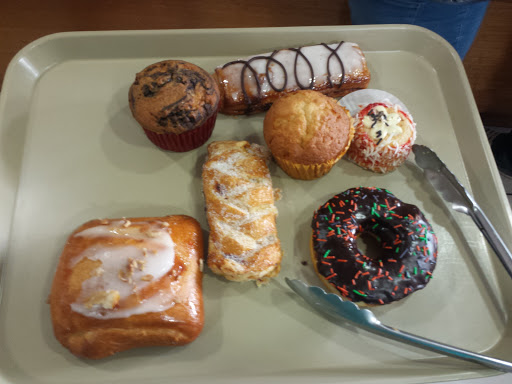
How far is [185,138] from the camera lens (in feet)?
5.71

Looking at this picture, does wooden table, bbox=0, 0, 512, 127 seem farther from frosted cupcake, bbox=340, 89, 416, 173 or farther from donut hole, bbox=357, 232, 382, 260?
donut hole, bbox=357, 232, 382, 260

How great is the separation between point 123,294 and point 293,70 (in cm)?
129

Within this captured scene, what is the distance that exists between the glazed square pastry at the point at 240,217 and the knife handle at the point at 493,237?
89 cm

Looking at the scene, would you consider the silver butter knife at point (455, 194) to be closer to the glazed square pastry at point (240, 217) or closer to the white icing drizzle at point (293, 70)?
the white icing drizzle at point (293, 70)

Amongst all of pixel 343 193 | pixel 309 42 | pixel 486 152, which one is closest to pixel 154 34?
pixel 309 42

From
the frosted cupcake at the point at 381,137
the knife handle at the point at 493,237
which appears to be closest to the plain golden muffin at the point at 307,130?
the frosted cupcake at the point at 381,137

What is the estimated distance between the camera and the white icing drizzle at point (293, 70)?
187 centimetres

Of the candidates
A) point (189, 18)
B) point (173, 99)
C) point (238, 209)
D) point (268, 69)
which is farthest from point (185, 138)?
point (189, 18)

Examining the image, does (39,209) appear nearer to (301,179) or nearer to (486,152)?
(301,179)

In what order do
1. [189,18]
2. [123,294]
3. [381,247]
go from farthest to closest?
[189,18]
[381,247]
[123,294]

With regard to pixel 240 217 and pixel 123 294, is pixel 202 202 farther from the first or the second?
pixel 123 294

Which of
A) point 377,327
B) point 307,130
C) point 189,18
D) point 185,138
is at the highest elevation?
point 189,18

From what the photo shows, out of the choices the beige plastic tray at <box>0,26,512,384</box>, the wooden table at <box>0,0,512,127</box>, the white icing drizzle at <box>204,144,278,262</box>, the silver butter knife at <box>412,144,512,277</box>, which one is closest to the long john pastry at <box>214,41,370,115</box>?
the beige plastic tray at <box>0,26,512,384</box>

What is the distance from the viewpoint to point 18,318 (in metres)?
Answer: 1.54
